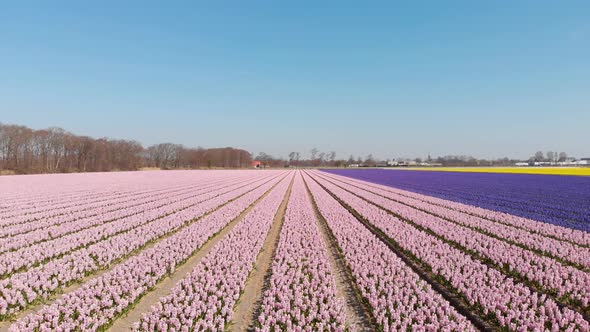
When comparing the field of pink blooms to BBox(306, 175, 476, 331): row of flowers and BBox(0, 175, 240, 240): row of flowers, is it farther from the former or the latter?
BBox(0, 175, 240, 240): row of flowers

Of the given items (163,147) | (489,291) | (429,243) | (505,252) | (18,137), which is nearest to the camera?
(489,291)

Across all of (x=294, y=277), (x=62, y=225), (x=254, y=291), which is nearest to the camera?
(x=254, y=291)

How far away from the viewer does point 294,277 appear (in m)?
7.84

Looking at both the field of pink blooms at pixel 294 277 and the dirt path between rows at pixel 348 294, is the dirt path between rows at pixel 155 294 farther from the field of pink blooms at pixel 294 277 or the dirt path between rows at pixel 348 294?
the dirt path between rows at pixel 348 294

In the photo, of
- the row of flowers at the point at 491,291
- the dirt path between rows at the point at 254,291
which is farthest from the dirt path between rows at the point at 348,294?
the row of flowers at the point at 491,291

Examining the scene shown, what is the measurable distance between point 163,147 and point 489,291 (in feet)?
560

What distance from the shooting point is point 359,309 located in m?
6.46

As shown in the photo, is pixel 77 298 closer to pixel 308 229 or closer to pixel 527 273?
pixel 308 229

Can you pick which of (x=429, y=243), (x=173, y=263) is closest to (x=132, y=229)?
(x=173, y=263)

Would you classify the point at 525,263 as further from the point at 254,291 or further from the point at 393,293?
the point at 254,291

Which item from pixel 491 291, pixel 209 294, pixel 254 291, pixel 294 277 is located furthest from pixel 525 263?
pixel 209 294

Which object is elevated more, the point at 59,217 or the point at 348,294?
the point at 59,217

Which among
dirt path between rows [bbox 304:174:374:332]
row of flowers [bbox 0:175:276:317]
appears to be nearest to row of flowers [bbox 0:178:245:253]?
row of flowers [bbox 0:175:276:317]

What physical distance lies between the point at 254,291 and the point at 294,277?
1.04 meters
